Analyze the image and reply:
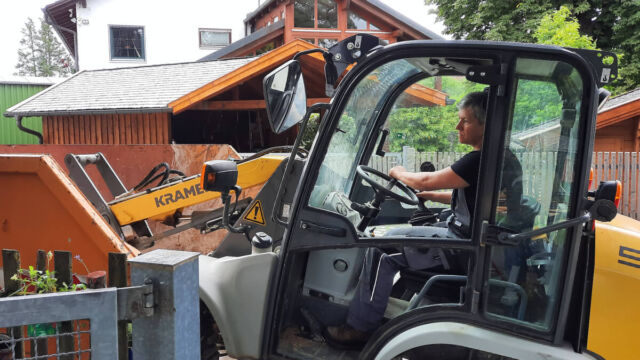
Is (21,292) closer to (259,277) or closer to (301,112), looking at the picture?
(259,277)

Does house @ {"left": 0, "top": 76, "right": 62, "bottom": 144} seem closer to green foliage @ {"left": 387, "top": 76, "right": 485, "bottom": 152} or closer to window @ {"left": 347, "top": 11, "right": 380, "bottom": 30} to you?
window @ {"left": 347, "top": 11, "right": 380, "bottom": 30}

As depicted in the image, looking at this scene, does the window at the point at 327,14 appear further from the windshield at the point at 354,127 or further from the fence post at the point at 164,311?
the fence post at the point at 164,311

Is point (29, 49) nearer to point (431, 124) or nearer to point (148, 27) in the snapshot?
point (148, 27)

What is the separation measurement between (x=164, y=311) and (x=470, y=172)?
61.2 inches

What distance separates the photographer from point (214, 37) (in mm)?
22344

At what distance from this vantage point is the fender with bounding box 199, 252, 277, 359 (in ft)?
8.76

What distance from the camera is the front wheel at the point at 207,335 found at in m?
2.85

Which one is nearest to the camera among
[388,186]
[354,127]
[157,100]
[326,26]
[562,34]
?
[388,186]

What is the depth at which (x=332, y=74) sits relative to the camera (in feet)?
8.65

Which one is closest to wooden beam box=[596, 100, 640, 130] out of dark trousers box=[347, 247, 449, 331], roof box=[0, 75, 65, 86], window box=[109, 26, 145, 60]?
dark trousers box=[347, 247, 449, 331]

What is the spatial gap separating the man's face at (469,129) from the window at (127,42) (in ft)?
69.3

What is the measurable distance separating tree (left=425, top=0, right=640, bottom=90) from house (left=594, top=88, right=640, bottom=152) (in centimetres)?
589

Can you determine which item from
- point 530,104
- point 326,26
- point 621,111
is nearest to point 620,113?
point 621,111

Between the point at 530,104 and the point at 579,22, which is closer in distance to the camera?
the point at 530,104
